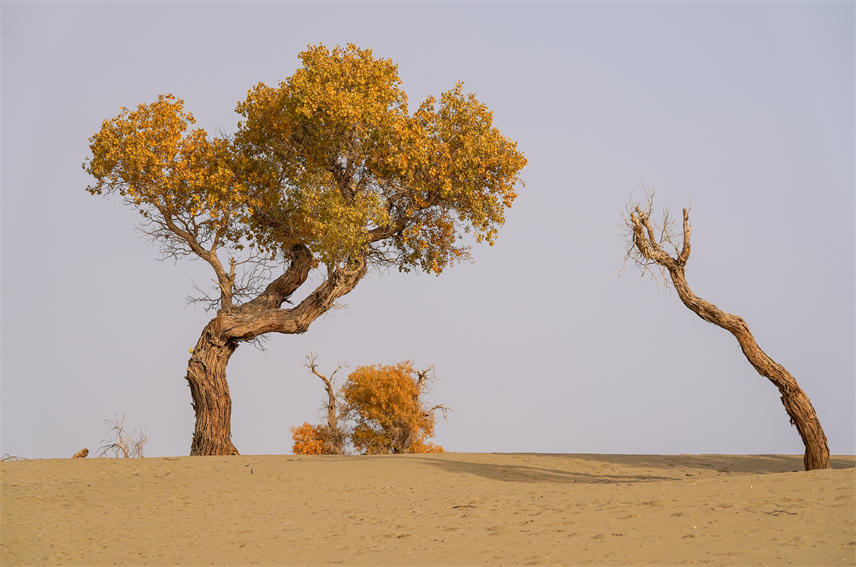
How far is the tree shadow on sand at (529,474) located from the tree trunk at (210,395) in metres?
6.91

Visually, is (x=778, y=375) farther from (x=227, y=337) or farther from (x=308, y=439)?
(x=308, y=439)

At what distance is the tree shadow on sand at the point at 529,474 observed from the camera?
20031mm

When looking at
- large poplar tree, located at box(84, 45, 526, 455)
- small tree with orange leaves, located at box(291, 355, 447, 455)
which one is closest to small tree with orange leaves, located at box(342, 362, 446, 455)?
small tree with orange leaves, located at box(291, 355, 447, 455)

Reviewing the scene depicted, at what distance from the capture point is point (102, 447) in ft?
94.6

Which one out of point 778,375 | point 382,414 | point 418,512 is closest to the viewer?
point 418,512

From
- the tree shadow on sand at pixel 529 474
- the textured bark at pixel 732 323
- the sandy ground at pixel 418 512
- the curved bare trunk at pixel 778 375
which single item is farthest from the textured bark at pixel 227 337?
the curved bare trunk at pixel 778 375

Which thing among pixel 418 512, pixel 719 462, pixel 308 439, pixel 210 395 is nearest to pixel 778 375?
pixel 719 462

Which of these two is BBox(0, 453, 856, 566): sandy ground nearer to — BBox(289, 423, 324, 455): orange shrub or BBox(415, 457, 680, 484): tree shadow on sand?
BBox(415, 457, 680, 484): tree shadow on sand

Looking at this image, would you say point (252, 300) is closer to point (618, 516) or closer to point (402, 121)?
point (402, 121)

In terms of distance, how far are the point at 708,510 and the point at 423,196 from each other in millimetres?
15058

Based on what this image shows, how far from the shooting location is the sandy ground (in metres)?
12.0

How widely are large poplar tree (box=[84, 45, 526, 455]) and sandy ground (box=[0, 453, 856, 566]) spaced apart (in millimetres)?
5117

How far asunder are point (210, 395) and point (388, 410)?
11.6 metres

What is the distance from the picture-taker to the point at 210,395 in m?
26.3
